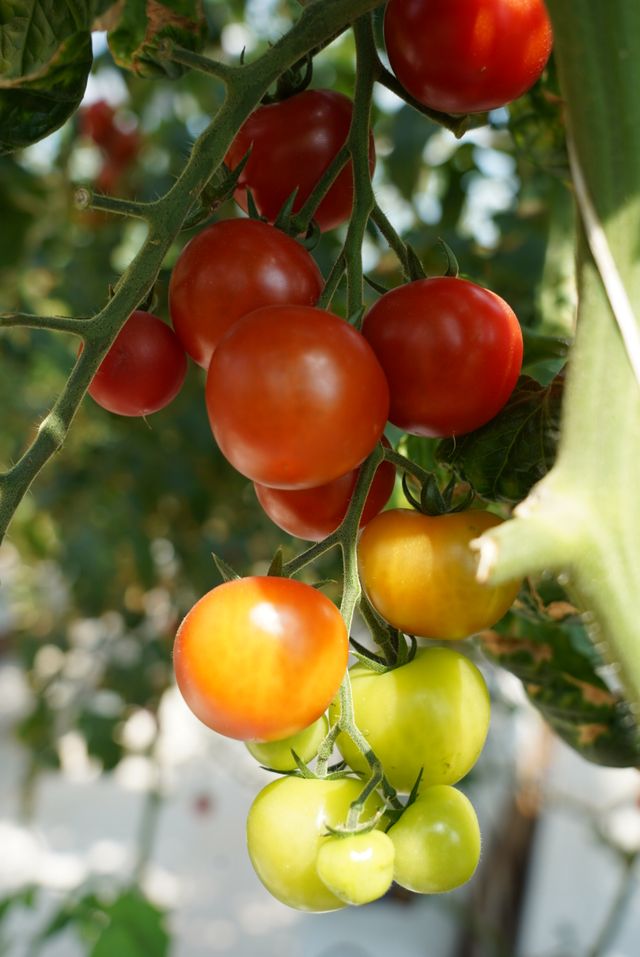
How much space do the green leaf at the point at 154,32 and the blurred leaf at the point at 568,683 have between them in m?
0.32

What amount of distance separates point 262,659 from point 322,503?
3.4 inches

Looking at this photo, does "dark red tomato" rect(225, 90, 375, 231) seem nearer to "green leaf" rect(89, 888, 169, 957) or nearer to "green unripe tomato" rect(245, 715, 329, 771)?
"green unripe tomato" rect(245, 715, 329, 771)

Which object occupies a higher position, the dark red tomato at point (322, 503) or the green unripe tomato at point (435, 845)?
the dark red tomato at point (322, 503)

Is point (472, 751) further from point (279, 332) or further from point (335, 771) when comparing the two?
point (279, 332)

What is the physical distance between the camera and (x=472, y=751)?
1.07 feet

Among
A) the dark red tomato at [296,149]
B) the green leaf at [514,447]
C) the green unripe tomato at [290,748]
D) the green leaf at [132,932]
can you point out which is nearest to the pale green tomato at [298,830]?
the green unripe tomato at [290,748]

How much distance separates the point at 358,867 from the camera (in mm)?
269

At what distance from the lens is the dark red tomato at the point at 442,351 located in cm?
34

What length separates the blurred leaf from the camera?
0.49 m

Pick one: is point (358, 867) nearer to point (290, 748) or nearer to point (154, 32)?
point (290, 748)

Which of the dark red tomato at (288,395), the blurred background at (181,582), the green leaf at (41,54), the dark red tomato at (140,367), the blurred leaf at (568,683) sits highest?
the green leaf at (41,54)

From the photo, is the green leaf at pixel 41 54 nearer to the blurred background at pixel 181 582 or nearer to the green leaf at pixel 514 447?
the blurred background at pixel 181 582

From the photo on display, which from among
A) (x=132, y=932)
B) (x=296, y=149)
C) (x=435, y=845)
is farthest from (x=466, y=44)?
(x=132, y=932)

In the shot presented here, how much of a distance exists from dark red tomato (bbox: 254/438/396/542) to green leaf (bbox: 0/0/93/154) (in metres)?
0.18
